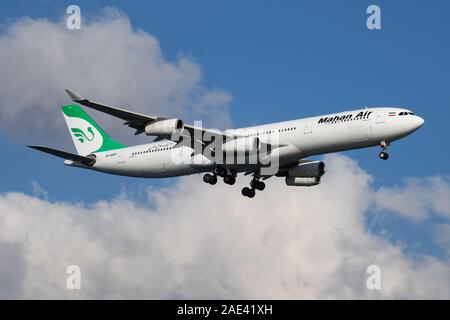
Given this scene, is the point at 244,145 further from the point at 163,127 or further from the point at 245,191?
the point at 245,191

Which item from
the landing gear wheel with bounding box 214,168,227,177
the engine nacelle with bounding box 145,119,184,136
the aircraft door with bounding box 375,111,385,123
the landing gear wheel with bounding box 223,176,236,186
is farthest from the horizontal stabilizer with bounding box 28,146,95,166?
the aircraft door with bounding box 375,111,385,123

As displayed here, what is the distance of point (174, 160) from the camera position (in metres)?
60.2

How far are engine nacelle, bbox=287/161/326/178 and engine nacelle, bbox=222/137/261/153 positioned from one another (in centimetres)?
757

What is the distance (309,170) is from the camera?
62125 mm

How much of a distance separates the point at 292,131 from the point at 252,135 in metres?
3.34

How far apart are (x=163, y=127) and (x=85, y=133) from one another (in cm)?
1736

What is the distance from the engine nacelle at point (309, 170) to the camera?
6206cm

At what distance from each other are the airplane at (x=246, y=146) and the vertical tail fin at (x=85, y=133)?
9.1 inches

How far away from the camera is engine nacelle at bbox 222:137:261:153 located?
55531 mm

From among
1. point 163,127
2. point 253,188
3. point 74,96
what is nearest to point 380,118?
point 163,127
